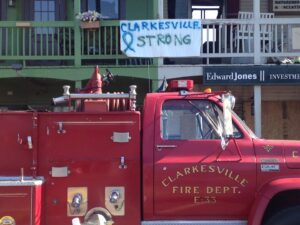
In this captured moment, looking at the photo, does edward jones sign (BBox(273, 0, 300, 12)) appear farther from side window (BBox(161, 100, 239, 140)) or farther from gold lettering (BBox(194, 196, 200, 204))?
gold lettering (BBox(194, 196, 200, 204))

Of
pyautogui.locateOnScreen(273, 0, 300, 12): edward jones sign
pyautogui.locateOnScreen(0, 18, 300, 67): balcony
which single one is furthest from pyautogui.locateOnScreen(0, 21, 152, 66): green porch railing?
pyautogui.locateOnScreen(273, 0, 300, 12): edward jones sign

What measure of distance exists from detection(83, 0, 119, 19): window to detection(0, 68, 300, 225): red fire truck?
942 cm

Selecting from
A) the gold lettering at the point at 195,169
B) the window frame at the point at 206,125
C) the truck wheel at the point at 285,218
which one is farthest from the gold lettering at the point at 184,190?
the truck wheel at the point at 285,218

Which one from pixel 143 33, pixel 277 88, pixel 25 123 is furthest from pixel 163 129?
pixel 277 88

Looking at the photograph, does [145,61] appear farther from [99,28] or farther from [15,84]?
[15,84]

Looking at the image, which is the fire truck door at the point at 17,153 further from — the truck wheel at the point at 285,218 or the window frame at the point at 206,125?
the truck wheel at the point at 285,218

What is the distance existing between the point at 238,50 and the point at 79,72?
12.2ft

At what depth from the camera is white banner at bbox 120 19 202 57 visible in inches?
514

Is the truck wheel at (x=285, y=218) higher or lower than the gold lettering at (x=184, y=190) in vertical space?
lower

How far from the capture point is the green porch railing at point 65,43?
13.4 meters

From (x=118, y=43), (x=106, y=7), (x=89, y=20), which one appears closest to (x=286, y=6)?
(x=106, y=7)

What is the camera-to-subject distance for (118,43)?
1356 cm

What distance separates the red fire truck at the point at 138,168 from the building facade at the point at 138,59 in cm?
659

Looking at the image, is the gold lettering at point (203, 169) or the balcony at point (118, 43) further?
the balcony at point (118, 43)
